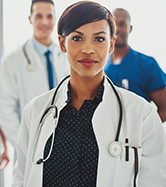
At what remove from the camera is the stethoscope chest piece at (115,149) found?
24.8 inches

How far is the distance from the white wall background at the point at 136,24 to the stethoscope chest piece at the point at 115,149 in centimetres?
78

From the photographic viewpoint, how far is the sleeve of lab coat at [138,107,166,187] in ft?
2.15

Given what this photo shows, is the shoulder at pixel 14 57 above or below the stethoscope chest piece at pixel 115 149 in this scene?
above

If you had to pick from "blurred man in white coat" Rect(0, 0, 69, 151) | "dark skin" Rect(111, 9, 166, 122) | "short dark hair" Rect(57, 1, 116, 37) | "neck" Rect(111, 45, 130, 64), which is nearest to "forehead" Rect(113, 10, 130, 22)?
"dark skin" Rect(111, 9, 166, 122)

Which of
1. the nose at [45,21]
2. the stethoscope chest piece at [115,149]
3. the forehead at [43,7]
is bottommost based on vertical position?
the stethoscope chest piece at [115,149]

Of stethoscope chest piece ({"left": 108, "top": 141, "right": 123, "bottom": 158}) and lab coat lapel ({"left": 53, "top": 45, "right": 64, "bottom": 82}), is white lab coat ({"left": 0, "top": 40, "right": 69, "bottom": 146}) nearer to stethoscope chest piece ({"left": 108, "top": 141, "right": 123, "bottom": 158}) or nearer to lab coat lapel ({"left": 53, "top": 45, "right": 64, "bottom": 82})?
lab coat lapel ({"left": 53, "top": 45, "right": 64, "bottom": 82})

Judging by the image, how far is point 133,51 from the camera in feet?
→ 4.27

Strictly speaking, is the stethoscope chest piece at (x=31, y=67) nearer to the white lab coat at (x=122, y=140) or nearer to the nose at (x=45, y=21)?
the nose at (x=45, y=21)

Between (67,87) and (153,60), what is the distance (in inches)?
26.5

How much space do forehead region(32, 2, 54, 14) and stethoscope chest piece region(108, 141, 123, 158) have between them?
97 cm

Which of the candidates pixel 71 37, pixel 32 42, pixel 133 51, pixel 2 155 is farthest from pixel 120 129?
pixel 32 42

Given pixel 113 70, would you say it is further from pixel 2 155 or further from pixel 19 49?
pixel 2 155

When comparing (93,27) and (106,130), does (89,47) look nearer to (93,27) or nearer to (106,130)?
(93,27)

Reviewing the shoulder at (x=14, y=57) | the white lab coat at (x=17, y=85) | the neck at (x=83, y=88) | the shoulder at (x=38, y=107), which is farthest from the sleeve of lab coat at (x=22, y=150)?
the shoulder at (x=14, y=57)
